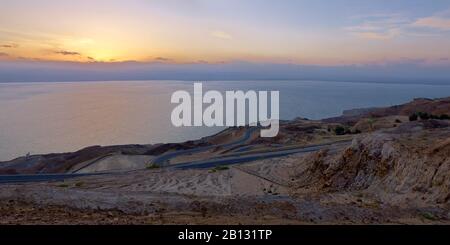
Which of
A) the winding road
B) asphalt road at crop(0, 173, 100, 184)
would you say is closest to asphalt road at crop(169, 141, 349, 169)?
the winding road

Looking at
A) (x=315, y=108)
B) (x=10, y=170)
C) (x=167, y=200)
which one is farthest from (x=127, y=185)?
(x=315, y=108)

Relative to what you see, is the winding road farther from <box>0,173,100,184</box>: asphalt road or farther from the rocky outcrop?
the rocky outcrop

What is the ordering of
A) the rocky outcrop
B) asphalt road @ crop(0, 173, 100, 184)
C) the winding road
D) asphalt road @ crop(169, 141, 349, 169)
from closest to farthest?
the rocky outcrop, asphalt road @ crop(0, 173, 100, 184), the winding road, asphalt road @ crop(169, 141, 349, 169)

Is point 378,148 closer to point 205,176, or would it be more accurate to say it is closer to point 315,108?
point 205,176

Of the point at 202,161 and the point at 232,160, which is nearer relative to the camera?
the point at 232,160

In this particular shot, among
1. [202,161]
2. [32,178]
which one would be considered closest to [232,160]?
[202,161]

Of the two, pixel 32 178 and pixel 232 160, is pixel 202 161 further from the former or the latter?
pixel 32 178

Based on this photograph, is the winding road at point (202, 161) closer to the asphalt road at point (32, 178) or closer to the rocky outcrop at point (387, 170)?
the asphalt road at point (32, 178)

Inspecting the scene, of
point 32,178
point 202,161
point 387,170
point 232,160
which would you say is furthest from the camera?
point 202,161

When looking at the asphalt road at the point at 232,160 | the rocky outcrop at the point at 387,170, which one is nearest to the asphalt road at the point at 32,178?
the asphalt road at the point at 232,160

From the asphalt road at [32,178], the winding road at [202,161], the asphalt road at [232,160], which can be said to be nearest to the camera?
the asphalt road at [32,178]
